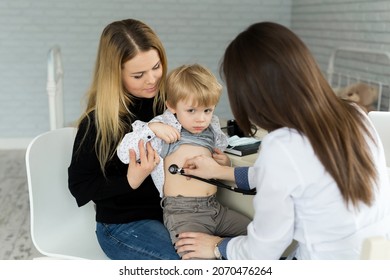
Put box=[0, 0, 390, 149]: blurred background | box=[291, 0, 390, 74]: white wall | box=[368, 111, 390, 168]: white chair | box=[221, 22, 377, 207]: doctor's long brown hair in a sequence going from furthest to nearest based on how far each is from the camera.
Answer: box=[0, 0, 390, 149]: blurred background < box=[291, 0, 390, 74]: white wall < box=[368, 111, 390, 168]: white chair < box=[221, 22, 377, 207]: doctor's long brown hair

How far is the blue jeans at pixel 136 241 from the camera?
4.37ft

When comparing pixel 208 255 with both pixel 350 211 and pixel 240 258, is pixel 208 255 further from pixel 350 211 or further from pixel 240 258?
pixel 350 211

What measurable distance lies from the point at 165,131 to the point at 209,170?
16 centimetres

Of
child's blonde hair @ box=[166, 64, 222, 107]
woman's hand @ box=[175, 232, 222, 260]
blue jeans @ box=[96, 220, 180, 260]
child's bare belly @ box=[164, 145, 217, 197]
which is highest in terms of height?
child's blonde hair @ box=[166, 64, 222, 107]

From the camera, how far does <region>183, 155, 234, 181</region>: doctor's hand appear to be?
1392 millimetres

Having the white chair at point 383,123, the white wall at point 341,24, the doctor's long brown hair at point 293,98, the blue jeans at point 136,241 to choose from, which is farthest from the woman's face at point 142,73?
the white wall at point 341,24

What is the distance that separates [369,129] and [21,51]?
13.3ft

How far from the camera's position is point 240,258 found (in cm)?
108

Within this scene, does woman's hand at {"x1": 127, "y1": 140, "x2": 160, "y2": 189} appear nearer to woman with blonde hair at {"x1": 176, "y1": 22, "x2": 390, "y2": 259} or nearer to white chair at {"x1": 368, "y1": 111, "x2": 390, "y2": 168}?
woman with blonde hair at {"x1": 176, "y1": 22, "x2": 390, "y2": 259}

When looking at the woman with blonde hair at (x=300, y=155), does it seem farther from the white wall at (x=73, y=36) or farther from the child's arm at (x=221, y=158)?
the white wall at (x=73, y=36)

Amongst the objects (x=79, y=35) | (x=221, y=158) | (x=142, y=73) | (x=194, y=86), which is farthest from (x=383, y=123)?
(x=79, y=35)

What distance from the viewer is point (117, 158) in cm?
144

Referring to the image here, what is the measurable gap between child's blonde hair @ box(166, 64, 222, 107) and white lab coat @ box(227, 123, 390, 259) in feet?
1.45

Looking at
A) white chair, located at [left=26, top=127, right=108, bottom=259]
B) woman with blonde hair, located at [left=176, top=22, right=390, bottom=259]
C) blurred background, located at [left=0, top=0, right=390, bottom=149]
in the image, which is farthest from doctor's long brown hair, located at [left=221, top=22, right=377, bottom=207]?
blurred background, located at [left=0, top=0, right=390, bottom=149]
